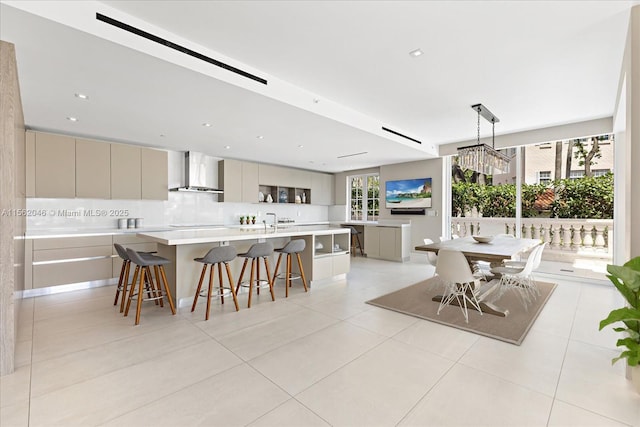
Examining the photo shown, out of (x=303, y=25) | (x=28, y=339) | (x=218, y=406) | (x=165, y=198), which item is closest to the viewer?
(x=218, y=406)

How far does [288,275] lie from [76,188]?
3496 millimetres

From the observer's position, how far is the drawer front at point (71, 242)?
4036mm

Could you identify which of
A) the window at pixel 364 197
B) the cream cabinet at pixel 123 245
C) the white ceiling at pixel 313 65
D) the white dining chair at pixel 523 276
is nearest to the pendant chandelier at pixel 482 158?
the white ceiling at pixel 313 65

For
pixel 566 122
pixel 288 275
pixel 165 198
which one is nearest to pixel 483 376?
pixel 288 275

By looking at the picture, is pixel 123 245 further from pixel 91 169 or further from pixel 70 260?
pixel 91 169

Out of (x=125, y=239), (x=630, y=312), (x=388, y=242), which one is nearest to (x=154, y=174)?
(x=125, y=239)

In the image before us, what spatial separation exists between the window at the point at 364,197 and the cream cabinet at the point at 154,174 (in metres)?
4.95

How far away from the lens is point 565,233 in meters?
5.70

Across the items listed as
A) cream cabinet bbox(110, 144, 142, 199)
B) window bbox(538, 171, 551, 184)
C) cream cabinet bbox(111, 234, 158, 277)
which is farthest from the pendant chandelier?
cream cabinet bbox(110, 144, 142, 199)

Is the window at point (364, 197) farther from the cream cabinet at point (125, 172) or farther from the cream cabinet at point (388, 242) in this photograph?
the cream cabinet at point (125, 172)

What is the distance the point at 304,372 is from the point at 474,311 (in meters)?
2.28

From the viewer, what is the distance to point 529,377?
2.09 m

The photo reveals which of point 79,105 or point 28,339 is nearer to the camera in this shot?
point 28,339

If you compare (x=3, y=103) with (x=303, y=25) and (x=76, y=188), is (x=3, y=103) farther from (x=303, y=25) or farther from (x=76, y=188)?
(x=76, y=188)
